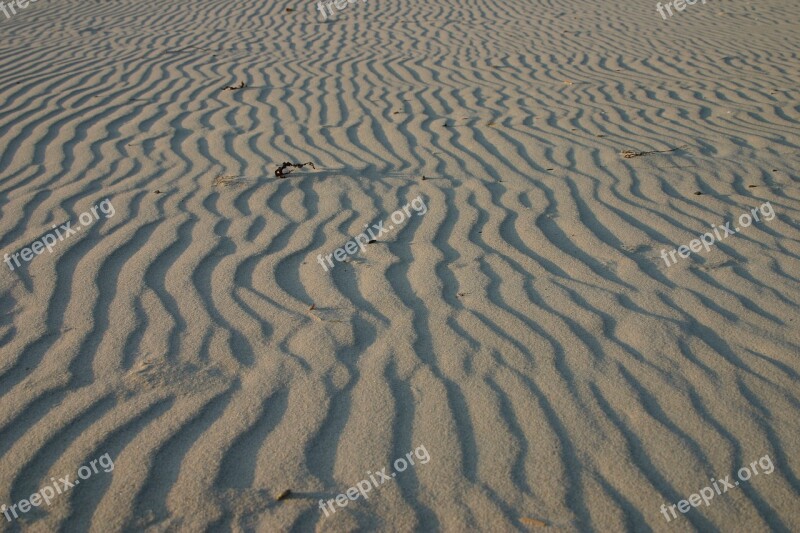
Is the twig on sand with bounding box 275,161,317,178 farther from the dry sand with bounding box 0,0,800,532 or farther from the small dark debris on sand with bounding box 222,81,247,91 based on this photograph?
the small dark debris on sand with bounding box 222,81,247,91

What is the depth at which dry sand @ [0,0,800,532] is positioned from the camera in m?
1.94

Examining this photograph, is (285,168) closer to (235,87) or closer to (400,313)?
(400,313)

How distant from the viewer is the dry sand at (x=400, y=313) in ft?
6.36

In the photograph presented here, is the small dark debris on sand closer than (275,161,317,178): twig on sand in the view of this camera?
No

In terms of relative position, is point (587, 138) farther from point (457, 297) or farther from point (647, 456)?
point (647, 456)

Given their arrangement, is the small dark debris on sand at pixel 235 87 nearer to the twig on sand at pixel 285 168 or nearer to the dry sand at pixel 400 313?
the dry sand at pixel 400 313

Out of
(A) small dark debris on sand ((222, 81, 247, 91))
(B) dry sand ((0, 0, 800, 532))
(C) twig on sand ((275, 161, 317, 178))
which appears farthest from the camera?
(A) small dark debris on sand ((222, 81, 247, 91))

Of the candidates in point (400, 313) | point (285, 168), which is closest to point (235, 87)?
point (285, 168)

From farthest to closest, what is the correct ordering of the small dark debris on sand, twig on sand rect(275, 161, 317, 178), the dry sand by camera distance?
the small dark debris on sand
twig on sand rect(275, 161, 317, 178)
the dry sand

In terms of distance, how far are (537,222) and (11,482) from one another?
280cm

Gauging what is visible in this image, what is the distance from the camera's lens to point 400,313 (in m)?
2.74

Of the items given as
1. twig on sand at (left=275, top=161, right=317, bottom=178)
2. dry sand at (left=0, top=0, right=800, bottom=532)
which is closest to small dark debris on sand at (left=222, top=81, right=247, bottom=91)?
dry sand at (left=0, top=0, right=800, bottom=532)

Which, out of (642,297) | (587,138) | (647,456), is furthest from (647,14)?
(647,456)

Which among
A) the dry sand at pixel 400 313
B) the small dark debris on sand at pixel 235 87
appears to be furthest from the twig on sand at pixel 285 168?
the small dark debris on sand at pixel 235 87
